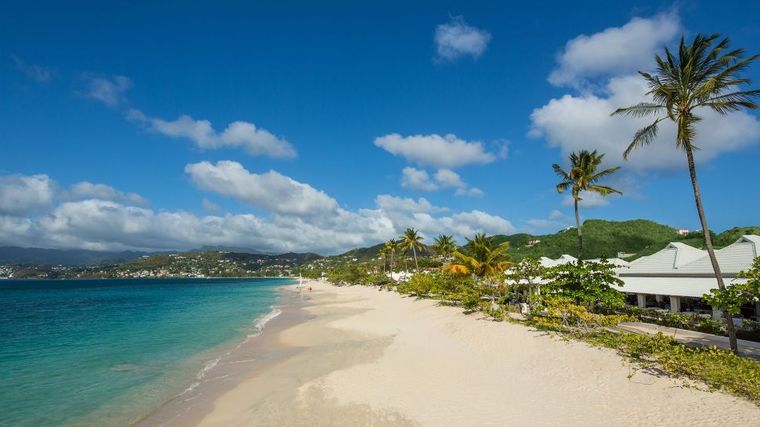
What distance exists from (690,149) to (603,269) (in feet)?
22.5

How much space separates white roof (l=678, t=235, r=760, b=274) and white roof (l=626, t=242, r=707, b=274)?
1245 millimetres

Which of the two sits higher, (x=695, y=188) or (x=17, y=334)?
(x=695, y=188)

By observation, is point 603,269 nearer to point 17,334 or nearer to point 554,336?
point 554,336

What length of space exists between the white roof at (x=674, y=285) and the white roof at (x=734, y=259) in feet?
→ 1.79

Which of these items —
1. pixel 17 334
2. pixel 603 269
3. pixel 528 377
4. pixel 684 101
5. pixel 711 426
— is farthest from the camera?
pixel 17 334

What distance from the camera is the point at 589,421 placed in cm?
866

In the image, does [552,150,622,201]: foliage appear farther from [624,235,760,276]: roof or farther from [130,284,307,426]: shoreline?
[130,284,307,426]: shoreline

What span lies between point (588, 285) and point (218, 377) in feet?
56.1

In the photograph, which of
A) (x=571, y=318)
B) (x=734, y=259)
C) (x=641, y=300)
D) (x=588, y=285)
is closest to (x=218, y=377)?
(x=571, y=318)

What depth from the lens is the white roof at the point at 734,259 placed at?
1864 centimetres

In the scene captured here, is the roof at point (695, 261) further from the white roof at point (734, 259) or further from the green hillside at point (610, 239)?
the green hillside at point (610, 239)

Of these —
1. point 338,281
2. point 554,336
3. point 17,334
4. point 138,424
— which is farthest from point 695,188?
point 338,281

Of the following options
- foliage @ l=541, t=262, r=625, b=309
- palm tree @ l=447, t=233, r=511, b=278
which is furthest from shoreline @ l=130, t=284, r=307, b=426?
palm tree @ l=447, t=233, r=511, b=278

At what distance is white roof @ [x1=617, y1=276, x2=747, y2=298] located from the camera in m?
18.6
